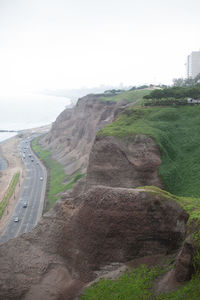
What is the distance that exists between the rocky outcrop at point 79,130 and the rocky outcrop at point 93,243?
46018mm

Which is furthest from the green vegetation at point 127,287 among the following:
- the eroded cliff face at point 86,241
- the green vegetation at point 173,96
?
the green vegetation at point 173,96

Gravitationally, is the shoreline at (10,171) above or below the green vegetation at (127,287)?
below

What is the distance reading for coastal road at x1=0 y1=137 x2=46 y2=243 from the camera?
150ft

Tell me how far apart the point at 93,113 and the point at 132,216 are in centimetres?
7151

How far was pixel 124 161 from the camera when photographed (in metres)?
33.6

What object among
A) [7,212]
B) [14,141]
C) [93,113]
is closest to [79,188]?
[7,212]

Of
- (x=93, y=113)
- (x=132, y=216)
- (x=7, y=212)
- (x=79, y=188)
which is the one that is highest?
(x=93, y=113)

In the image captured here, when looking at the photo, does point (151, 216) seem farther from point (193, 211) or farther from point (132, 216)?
point (193, 211)

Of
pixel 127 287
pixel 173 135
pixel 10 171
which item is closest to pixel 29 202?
pixel 10 171

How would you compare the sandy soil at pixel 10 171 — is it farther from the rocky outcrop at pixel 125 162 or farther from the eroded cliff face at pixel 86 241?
the eroded cliff face at pixel 86 241

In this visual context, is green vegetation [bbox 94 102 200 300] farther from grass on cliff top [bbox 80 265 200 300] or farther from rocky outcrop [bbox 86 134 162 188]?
grass on cliff top [bbox 80 265 200 300]

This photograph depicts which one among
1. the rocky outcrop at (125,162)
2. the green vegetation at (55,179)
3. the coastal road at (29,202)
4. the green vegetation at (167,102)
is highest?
the green vegetation at (167,102)

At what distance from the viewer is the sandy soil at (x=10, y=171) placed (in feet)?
173

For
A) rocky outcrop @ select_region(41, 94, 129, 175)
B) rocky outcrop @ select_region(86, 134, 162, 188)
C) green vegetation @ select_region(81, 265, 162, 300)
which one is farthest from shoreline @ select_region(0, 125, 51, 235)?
green vegetation @ select_region(81, 265, 162, 300)
